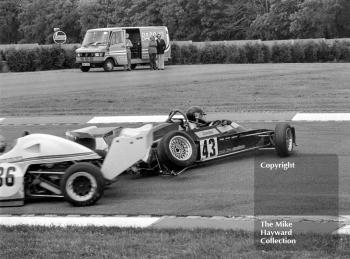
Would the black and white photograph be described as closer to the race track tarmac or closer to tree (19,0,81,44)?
the race track tarmac

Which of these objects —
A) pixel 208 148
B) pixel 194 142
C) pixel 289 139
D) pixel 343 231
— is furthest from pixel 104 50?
pixel 343 231

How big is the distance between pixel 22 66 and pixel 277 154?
114ft

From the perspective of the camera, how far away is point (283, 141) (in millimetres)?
11062

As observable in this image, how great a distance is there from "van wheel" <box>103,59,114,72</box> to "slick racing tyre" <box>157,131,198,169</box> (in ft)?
87.4

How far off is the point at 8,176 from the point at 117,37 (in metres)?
28.7

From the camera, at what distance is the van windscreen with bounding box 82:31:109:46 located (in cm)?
3700

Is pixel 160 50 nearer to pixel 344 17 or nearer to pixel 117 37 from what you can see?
pixel 117 37

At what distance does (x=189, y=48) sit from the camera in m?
49.0

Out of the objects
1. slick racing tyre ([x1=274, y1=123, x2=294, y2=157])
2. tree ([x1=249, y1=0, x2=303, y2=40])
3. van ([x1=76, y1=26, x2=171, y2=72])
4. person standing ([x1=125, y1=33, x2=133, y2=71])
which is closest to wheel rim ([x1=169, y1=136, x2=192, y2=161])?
slick racing tyre ([x1=274, y1=123, x2=294, y2=157])

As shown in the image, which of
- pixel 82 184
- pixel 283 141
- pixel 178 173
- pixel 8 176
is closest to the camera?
pixel 82 184

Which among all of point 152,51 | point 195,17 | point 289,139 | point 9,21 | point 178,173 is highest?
point 289,139

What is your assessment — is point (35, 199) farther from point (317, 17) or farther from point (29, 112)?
point (317, 17)

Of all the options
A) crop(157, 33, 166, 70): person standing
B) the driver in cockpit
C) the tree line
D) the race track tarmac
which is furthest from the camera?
the tree line

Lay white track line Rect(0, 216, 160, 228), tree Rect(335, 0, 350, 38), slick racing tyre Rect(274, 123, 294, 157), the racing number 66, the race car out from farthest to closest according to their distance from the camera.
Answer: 1. tree Rect(335, 0, 350, 38)
2. slick racing tyre Rect(274, 123, 294, 157)
3. the race car
4. the racing number 66
5. white track line Rect(0, 216, 160, 228)
